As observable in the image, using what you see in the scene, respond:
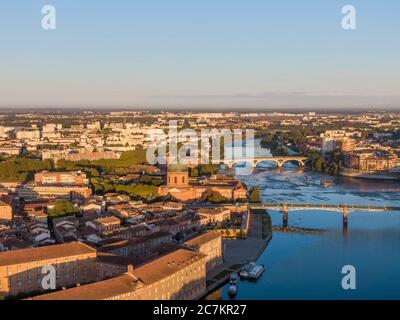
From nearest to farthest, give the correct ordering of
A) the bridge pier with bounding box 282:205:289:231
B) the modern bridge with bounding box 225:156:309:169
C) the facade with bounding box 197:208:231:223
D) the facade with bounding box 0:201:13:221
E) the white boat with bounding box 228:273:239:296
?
the white boat with bounding box 228:273:239:296, the facade with bounding box 0:201:13:221, the facade with bounding box 197:208:231:223, the bridge pier with bounding box 282:205:289:231, the modern bridge with bounding box 225:156:309:169

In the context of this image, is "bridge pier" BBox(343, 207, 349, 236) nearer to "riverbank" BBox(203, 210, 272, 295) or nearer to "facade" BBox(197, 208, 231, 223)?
"riverbank" BBox(203, 210, 272, 295)

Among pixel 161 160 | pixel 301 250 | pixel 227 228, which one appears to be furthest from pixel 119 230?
pixel 161 160

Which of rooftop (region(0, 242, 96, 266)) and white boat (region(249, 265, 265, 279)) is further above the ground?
rooftop (region(0, 242, 96, 266))

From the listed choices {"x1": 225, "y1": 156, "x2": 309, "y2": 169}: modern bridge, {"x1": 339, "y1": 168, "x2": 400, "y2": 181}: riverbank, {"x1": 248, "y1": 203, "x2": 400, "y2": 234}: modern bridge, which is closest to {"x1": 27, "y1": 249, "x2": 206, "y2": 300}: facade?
{"x1": 248, "y1": 203, "x2": 400, "y2": 234}: modern bridge

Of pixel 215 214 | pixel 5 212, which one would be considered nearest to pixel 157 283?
pixel 215 214

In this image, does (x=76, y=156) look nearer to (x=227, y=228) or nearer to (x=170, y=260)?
(x=227, y=228)
